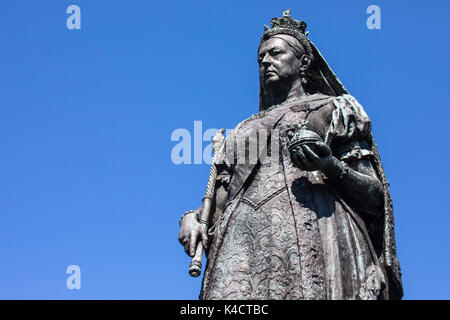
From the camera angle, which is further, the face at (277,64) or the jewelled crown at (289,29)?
the jewelled crown at (289,29)

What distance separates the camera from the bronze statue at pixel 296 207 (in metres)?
11.2

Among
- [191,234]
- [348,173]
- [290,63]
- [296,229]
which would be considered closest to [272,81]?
[290,63]

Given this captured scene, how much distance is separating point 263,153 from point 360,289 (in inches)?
95.7

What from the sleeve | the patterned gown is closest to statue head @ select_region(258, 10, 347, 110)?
the patterned gown

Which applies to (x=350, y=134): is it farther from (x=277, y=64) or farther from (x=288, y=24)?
(x=288, y=24)

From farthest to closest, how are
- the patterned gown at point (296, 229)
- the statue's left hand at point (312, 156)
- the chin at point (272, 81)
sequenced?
the chin at point (272, 81), the statue's left hand at point (312, 156), the patterned gown at point (296, 229)

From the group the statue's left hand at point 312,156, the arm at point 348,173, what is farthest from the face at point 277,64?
the statue's left hand at point 312,156

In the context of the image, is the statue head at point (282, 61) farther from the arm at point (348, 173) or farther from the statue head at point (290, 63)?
the arm at point (348, 173)

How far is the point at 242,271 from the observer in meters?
11.3

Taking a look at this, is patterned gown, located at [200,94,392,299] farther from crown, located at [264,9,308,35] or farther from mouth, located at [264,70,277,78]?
crown, located at [264,9,308,35]

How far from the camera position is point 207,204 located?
41.4ft

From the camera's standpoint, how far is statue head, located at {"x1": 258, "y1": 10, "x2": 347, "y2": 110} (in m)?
13.4

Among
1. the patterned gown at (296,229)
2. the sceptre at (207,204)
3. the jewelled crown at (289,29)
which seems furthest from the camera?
the jewelled crown at (289,29)
